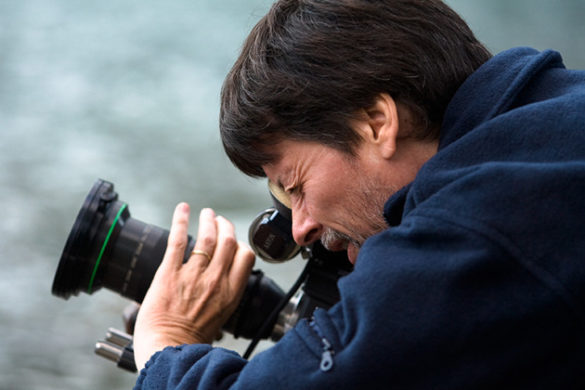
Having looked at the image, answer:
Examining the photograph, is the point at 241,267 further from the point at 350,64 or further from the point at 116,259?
the point at 350,64

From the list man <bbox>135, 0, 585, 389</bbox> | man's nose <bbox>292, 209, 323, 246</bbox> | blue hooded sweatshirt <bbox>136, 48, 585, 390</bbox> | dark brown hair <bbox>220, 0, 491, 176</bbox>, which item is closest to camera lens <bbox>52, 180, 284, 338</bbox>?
man <bbox>135, 0, 585, 389</bbox>

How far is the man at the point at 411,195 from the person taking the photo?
22.8 inches

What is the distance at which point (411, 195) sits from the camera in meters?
0.68

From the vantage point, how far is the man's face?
0.81 metres

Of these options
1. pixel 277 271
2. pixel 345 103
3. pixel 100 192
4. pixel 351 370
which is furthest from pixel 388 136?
pixel 277 271

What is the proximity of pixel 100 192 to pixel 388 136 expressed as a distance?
0.55m

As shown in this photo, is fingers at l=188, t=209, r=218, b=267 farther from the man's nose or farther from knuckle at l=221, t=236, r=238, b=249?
the man's nose

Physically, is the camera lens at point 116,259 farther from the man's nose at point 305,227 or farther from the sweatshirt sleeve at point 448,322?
the sweatshirt sleeve at point 448,322

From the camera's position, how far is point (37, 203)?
2246 millimetres

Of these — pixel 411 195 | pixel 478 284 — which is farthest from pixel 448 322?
pixel 411 195

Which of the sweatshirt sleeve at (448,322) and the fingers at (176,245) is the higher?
the fingers at (176,245)

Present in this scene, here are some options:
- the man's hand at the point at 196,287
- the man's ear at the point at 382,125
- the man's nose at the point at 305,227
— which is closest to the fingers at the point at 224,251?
the man's hand at the point at 196,287

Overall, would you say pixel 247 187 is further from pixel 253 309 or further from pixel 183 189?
pixel 253 309

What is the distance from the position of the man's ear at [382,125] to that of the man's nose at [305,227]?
15cm
